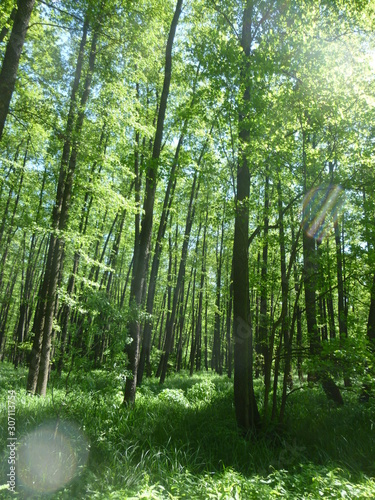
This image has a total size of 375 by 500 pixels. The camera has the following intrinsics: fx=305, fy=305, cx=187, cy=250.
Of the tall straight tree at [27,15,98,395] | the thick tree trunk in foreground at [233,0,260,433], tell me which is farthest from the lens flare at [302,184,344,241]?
the tall straight tree at [27,15,98,395]

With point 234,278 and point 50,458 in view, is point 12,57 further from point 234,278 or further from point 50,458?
point 50,458

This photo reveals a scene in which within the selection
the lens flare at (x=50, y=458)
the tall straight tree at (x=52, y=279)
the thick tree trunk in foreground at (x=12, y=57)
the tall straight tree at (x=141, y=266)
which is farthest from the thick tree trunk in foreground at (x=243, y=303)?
the tall straight tree at (x=52, y=279)

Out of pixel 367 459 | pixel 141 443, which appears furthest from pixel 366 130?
pixel 141 443

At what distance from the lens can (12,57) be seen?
4.83 meters

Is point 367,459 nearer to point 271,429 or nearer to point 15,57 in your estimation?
point 271,429

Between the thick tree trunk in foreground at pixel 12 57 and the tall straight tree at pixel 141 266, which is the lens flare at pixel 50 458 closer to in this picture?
the tall straight tree at pixel 141 266

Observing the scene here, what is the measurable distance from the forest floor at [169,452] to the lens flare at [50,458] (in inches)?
0.5

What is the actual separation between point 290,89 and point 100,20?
472 centimetres

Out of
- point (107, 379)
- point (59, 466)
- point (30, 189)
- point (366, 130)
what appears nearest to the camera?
point (59, 466)

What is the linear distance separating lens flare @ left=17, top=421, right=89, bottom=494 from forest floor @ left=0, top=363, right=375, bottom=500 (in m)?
0.01

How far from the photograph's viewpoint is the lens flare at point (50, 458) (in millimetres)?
3791

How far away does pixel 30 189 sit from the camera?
15.8 metres

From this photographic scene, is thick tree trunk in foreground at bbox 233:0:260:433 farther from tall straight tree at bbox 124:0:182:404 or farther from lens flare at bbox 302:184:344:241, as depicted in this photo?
tall straight tree at bbox 124:0:182:404

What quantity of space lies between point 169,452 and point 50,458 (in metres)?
1.70
